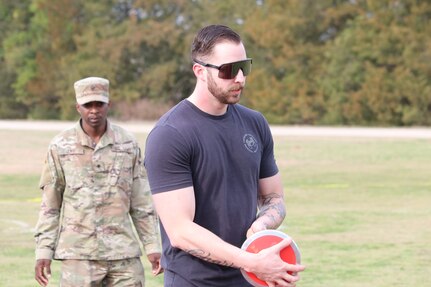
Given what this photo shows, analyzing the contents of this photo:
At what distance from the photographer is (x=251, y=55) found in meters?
59.2

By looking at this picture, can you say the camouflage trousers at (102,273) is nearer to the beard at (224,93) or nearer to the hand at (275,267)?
the beard at (224,93)

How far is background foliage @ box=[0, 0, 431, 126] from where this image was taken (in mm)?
50375

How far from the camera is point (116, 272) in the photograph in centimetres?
693

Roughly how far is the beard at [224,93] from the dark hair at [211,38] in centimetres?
11

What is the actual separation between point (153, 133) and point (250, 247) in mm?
614

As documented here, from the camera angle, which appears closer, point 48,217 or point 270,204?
point 270,204

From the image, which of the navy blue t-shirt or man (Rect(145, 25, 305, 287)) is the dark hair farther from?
the navy blue t-shirt

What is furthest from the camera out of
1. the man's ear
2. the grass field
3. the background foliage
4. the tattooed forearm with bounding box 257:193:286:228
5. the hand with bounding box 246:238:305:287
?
the background foliage

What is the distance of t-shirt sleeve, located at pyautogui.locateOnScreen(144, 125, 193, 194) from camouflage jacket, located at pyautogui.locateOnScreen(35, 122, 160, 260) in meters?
2.72

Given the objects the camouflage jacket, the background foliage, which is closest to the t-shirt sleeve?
the camouflage jacket

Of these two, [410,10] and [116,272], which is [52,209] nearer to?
[116,272]

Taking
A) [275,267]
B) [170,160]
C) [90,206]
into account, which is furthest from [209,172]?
[90,206]

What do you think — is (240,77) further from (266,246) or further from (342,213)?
(342,213)

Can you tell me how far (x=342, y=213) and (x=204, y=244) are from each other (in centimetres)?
1276
